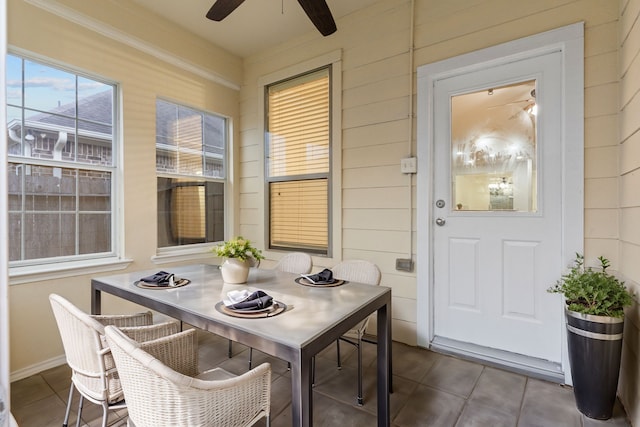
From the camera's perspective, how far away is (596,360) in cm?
167

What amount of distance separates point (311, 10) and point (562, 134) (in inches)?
72.8

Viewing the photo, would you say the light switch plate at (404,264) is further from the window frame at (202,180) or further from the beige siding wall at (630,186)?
the window frame at (202,180)

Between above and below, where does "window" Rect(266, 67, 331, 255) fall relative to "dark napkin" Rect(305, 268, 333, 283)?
above

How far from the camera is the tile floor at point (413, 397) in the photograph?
5.68 ft

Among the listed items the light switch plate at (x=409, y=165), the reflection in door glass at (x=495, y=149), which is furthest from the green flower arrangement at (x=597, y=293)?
the light switch plate at (x=409, y=165)

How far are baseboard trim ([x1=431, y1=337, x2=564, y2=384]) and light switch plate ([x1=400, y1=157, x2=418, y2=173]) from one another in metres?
1.45

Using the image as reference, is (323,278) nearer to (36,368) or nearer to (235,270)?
(235,270)

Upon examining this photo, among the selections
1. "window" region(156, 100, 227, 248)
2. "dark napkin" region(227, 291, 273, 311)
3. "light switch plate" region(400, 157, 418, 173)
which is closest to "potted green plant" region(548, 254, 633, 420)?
"light switch plate" region(400, 157, 418, 173)

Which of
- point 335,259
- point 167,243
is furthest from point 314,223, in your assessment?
point 167,243

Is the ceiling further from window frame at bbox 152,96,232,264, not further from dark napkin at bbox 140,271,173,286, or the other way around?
dark napkin at bbox 140,271,173,286

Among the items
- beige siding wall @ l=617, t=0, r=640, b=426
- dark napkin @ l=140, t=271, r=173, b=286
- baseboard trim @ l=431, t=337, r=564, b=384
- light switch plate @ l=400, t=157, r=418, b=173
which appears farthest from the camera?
light switch plate @ l=400, t=157, r=418, b=173

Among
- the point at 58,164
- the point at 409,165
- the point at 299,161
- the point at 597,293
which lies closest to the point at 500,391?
the point at 597,293

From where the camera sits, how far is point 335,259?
10.1ft

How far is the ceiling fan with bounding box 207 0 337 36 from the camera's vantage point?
1.80m
